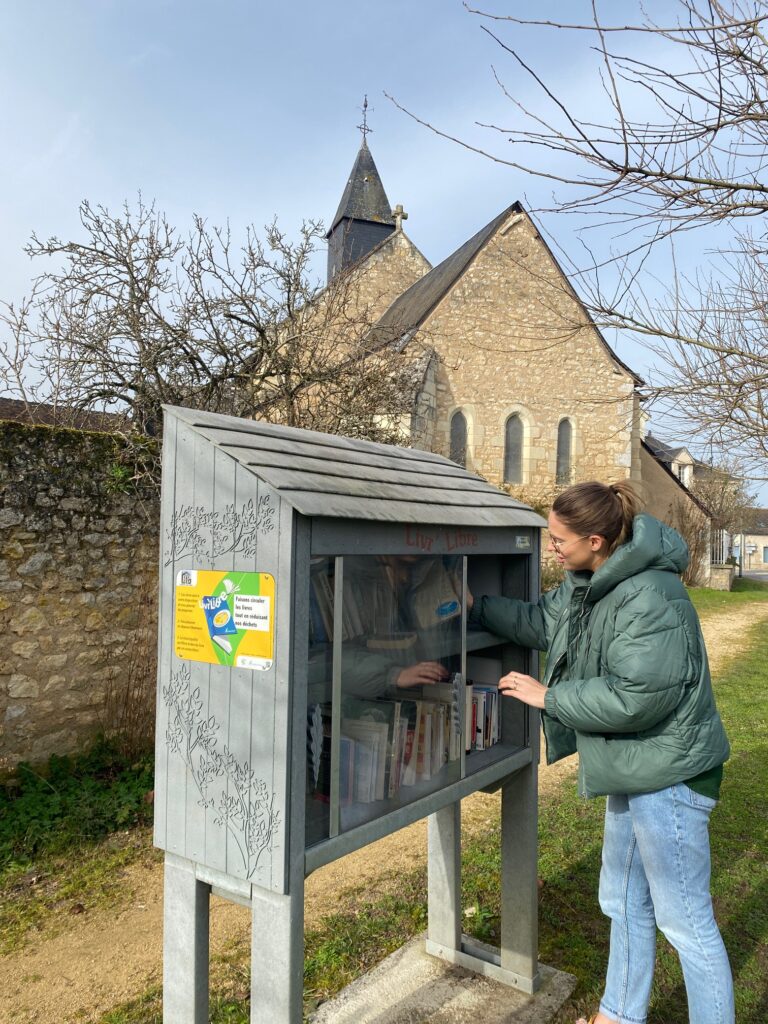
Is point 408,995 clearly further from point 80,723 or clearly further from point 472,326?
point 472,326

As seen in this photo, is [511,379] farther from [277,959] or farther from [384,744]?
[277,959]

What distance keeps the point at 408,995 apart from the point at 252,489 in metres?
2.29

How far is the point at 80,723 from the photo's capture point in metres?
5.35

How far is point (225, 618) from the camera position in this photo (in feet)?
6.78

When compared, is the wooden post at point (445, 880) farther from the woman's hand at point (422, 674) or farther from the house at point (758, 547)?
the house at point (758, 547)

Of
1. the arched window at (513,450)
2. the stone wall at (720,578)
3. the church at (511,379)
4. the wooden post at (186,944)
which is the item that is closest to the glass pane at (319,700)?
the wooden post at (186,944)

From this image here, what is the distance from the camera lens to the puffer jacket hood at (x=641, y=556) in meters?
2.19

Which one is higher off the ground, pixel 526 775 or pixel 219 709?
pixel 219 709

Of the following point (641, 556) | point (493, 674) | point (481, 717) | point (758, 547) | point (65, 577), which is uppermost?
point (641, 556)

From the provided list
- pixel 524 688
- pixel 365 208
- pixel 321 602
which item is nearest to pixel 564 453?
pixel 365 208

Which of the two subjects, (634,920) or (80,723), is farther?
(80,723)

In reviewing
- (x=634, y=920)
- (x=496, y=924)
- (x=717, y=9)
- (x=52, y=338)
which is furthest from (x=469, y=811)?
(x=52, y=338)

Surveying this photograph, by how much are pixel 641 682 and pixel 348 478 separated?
1060 millimetres

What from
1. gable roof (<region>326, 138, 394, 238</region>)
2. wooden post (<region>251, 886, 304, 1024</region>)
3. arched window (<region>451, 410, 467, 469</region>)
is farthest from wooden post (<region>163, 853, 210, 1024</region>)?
gable roof (<region>326, 138, 394, 238</region>)
